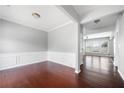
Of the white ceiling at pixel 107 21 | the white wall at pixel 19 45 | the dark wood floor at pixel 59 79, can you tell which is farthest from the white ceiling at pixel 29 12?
the dark wood floor at pixel 59 79

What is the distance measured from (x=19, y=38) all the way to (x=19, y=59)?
122 cm

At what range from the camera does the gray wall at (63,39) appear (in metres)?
3.30

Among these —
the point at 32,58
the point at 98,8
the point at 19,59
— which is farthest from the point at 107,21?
the point at 19,59

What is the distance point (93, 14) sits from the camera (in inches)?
93.8

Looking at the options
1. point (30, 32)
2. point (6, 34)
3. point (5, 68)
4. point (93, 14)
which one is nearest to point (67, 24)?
point (93, 14)

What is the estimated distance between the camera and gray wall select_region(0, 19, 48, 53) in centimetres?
303

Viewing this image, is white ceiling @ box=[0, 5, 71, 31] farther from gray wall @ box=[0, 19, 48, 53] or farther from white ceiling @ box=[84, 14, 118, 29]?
white ceiling @ box=[84, 14, 118, 29]

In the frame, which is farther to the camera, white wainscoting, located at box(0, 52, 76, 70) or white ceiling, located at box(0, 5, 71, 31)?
white wainscoting, located at box(0, 52, 76, 70)

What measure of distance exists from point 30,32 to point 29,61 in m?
1.91

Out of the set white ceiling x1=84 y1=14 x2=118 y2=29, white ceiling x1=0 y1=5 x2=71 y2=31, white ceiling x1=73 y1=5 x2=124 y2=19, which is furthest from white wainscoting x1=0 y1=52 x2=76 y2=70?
white ceiling x1=84 y1=14 x2=118 y2=29

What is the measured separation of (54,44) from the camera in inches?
178

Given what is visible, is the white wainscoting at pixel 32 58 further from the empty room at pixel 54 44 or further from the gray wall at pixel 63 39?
the gray wall at pixel 63 39

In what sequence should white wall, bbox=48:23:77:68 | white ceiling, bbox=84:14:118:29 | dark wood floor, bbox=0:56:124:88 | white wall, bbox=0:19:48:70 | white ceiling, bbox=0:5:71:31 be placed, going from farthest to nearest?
white wall, bbox=48:23:77:68
white wall, bbox=0:19:48:70
white ceiling, bbox=84:14:118:29
white ceiling, bbox=0:5:71:31
dark wood floor, bbox=0:56:124:88

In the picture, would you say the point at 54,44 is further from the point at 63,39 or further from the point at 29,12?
the point at 29,12
